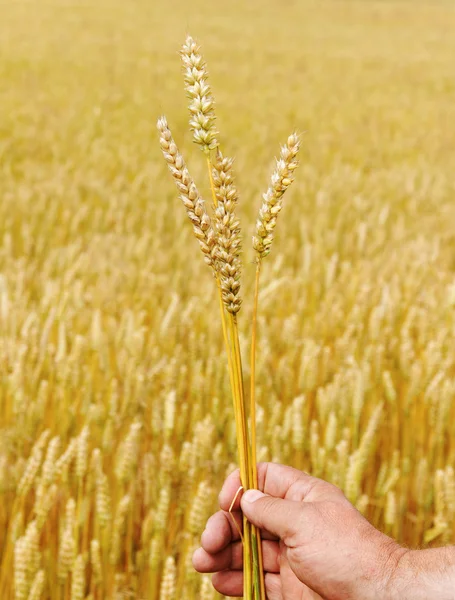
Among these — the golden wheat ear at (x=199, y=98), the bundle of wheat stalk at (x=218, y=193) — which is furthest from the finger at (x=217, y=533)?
the golden wheat ear at (x=199, y=98)

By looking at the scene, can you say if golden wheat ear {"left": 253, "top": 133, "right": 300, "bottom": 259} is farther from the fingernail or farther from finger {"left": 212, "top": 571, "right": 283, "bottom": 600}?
finger {"left": 212, "top": 571, "right": 283, "bottom": 600}

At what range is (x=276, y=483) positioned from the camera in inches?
40.8

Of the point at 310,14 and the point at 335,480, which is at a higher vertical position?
the point at 310,14

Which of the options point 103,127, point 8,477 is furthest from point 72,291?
point 103,127

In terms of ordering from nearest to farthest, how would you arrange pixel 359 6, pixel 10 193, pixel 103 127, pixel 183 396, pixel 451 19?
pixel 183 396
pixel 10 193
pixel 103 127
pixel 451 19
pixel 359 6

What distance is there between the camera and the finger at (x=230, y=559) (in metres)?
1.03

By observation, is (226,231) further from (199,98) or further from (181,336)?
(181,336)

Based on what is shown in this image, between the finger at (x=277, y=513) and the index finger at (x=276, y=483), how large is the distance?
0.31 ft

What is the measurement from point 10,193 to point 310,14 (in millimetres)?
24126

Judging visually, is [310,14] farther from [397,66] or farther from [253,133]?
[253,133]

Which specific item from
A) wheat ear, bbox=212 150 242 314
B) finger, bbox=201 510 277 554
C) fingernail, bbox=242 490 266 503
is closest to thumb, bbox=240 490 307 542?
fingernail, bbox=242 490 266 503

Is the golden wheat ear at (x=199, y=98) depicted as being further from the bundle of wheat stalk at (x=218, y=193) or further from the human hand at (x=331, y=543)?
the human hand at (x=331, y=543)

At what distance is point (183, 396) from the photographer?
1.92m

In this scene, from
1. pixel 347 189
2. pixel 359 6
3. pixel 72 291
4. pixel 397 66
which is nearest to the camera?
pixel 72 291
